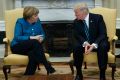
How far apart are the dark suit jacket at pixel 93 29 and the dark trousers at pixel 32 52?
54 cm

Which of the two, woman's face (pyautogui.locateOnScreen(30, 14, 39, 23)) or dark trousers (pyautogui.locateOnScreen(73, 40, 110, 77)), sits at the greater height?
woman's face (pyautogui.locateOnScreen(30, 14, 39, 23))

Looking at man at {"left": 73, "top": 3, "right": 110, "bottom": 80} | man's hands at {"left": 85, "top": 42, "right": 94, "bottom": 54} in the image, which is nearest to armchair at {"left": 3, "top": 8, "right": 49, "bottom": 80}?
man at {"left": 73, "top": 3, "right": 110, "bottom": 80}

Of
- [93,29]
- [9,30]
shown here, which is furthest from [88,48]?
[9,30]

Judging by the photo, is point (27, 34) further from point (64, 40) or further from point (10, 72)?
point (64, 40)

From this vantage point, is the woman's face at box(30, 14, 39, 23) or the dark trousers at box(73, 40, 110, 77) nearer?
the dark trousers at box(73, 40, 110, 77)

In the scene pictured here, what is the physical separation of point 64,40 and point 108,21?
169 centimetres

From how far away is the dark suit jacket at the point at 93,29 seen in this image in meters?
4.54

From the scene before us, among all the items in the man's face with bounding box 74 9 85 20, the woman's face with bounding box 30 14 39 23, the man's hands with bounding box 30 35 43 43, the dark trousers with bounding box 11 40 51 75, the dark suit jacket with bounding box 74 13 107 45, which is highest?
the man's face with bounding box 74 9 85 20

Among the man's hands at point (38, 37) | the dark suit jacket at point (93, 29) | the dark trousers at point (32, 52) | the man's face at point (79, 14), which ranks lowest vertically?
the dark trousers at point (32, 52)

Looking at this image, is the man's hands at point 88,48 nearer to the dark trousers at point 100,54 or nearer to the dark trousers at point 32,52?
the dark trousers at point 100,54

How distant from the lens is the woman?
4582mm

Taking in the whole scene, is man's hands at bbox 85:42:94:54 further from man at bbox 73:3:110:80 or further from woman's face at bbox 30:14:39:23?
woman's face at bbox 30:14:39:23

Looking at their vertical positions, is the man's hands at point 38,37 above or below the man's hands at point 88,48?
above

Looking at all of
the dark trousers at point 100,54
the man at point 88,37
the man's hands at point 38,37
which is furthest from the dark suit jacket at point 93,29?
the man's hands at point 38,37
